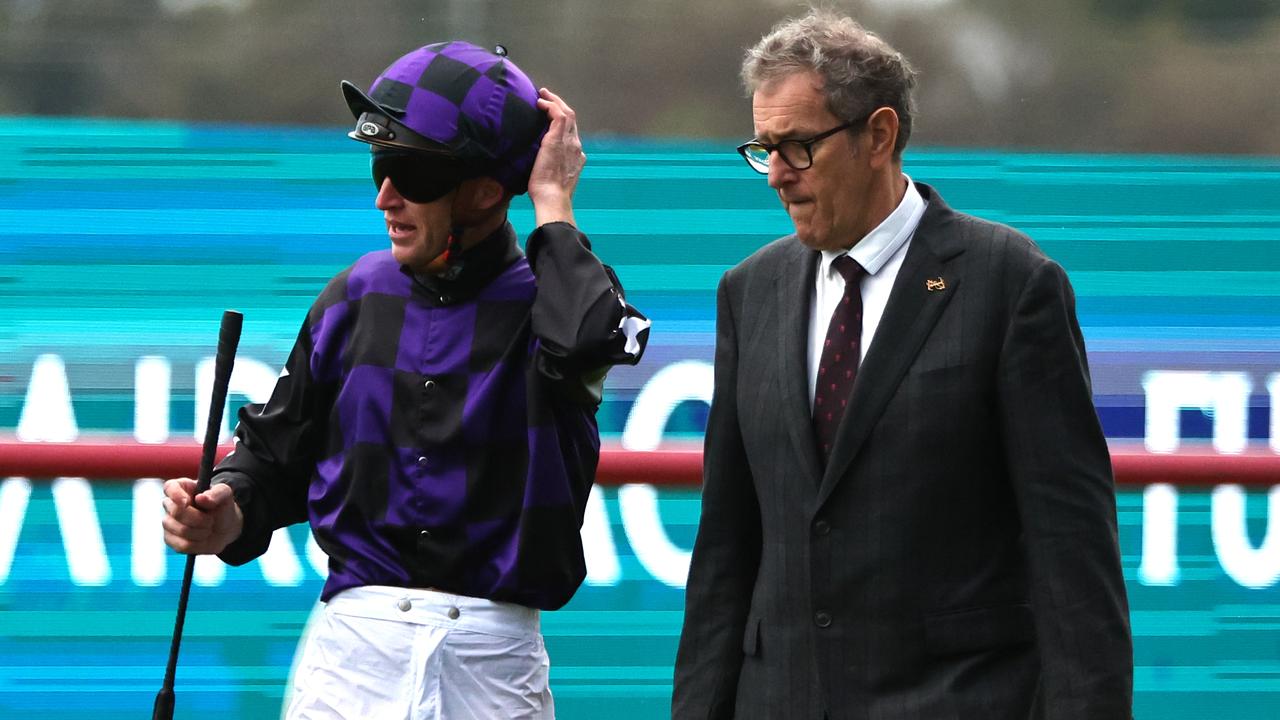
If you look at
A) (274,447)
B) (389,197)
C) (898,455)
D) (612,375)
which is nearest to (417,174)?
(389,197)

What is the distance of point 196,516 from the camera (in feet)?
7.49

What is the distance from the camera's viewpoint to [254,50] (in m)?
3.44

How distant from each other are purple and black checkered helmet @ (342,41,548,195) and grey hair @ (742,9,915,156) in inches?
14.8

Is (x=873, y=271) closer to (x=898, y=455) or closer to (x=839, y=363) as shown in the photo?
(x=839, y=363)

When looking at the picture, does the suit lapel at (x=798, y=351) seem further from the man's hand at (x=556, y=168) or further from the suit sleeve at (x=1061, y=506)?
the man's hand at (x=556, y=168)

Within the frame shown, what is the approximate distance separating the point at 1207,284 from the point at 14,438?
8.16 feet

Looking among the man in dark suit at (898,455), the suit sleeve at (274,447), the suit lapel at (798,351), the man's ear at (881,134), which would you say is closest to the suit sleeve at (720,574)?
the man in dark suit at (898,455)

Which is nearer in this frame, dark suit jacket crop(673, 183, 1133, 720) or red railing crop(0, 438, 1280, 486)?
dark suit jacket crop(673, 183, 1133, 720)

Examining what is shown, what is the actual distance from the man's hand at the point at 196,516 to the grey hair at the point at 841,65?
3.07ft

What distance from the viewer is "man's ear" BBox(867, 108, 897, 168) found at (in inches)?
86.8

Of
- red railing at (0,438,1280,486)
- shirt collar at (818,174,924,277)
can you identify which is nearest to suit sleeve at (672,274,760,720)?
shirt collar at (818,174,924,277)

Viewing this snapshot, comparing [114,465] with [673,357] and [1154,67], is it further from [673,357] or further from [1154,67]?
[1154,67]

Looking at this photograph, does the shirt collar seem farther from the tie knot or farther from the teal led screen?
the teal led screen

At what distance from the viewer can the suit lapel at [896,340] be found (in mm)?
2096
